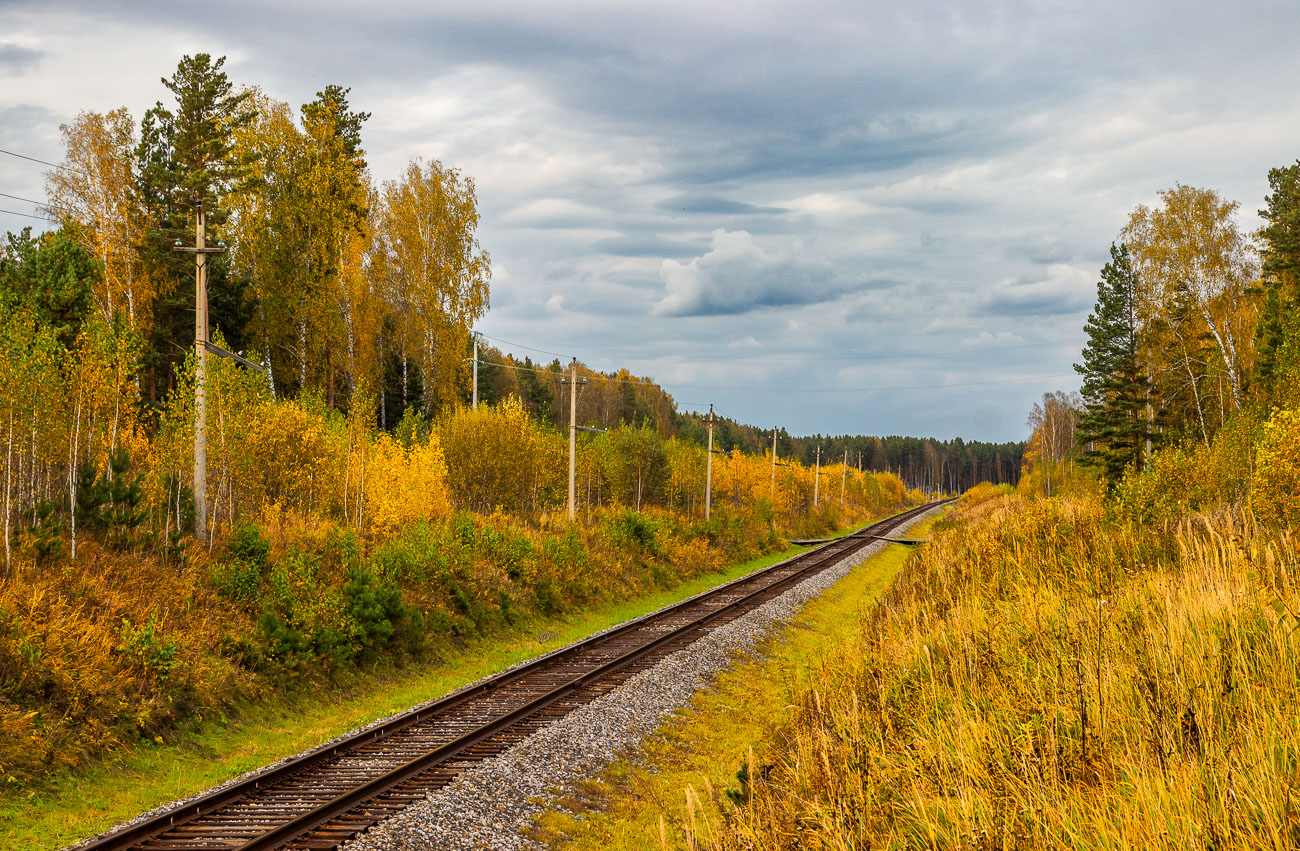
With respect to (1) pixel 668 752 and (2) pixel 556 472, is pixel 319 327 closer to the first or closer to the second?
(2) pixel 556 472

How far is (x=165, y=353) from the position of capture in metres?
32.2

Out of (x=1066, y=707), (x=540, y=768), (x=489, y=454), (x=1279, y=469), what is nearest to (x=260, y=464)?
(x=489, y=454)

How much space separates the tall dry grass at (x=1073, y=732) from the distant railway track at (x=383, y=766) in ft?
13.3

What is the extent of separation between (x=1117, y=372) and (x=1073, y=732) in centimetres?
4413

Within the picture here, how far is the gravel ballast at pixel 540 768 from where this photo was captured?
8.02 meters

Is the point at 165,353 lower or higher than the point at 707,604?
higher

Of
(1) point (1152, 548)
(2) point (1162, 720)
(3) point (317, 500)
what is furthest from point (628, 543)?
(2) point (1162, 720)

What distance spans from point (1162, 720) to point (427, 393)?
35324 millimetres

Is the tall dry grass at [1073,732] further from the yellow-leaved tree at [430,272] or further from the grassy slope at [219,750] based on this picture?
the yellow-leaved tree at [430,272]

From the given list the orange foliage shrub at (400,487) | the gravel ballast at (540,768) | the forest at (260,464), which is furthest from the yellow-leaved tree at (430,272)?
the gravel ballast at (540,768)

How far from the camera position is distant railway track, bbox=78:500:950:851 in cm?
784

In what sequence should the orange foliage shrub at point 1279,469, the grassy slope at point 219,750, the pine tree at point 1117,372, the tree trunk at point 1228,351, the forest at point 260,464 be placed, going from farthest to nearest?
the pine tree at point 1117,372
the tree trunk at point 1228,351
the orange foliage shrub at point 1279,469
the forest at point 260,464
the grassy slope at point 219,750

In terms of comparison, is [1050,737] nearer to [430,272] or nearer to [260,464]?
[260,464]

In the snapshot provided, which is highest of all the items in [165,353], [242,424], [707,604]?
[165,353]
